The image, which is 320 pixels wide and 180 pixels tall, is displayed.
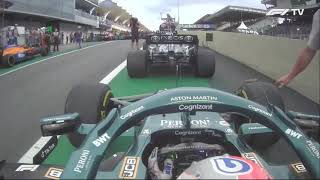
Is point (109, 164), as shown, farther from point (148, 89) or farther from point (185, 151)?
point (148, 89)

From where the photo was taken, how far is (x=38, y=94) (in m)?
11.0

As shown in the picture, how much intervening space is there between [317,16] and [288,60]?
342 inches

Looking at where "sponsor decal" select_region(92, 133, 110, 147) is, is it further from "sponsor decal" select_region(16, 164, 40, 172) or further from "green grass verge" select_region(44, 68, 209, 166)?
"green grass verge" select_region(44, 68, 209, 166)

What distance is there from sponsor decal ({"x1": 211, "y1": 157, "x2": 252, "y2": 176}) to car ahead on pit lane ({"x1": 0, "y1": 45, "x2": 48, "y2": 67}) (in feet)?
57.6

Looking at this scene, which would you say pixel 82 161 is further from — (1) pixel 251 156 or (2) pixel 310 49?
(2) pixel 310 49

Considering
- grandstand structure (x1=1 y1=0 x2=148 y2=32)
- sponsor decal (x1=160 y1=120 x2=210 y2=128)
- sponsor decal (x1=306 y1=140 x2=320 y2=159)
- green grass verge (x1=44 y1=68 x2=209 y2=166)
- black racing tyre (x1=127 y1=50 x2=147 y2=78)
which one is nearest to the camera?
sponsor decal (x1=306 y1=140 x2=320 y2=159)

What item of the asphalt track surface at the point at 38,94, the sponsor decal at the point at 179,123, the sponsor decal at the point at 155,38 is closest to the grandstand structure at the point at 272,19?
the asphalt track surface at the point at 38,94

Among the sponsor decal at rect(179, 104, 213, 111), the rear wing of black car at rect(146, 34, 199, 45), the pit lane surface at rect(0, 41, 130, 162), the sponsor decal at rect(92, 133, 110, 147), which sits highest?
the rear wing of black car at rect(146, 34, 199, 45)

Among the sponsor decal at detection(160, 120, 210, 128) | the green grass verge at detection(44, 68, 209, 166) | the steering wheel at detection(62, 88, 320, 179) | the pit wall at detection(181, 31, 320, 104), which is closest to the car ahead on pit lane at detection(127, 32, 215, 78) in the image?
the green grass verge at detection(44, 68, 209, 166)

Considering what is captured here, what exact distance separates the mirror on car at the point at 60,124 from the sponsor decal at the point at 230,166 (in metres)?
1.48

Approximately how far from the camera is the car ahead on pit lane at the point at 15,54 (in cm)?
1880

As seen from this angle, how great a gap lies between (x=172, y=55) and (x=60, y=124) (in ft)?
33.2

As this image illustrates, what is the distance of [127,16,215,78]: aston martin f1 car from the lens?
13.3 meters

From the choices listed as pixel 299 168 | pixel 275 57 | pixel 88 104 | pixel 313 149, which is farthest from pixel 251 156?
pixel 275 57
